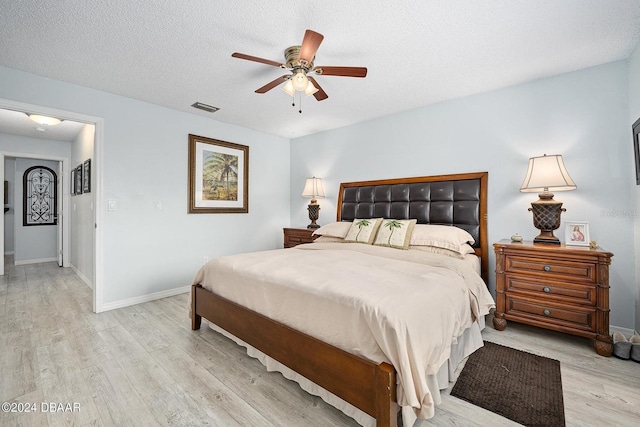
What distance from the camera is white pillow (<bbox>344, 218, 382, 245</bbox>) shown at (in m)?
3.20

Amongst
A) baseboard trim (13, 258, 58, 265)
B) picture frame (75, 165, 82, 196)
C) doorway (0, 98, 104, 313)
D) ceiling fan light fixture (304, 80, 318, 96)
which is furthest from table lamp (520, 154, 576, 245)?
baseboard trim (13, 258, 58, 265)

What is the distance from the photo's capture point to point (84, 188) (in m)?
4.29

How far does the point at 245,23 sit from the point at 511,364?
10.2 ft

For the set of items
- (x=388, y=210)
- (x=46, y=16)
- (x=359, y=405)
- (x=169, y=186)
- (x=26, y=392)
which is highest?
(x=46, y=16)

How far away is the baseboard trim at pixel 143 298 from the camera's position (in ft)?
10.5

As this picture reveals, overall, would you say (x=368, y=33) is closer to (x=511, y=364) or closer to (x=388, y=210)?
(x=388, y=210)

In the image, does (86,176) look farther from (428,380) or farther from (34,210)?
(428,380)

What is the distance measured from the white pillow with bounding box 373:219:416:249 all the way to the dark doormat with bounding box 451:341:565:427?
3.76 feet

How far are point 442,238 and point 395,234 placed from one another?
0.46 meters

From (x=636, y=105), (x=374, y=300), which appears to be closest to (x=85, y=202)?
(x=374, y=300)

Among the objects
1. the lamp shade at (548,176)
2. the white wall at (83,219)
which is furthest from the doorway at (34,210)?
the lamp shade at (548,176)

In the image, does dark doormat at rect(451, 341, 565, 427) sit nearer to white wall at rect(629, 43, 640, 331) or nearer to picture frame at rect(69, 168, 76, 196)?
white wall at rect(629, 43, 640, 331)

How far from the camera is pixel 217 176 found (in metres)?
4.20

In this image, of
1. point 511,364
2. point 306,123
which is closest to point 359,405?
point 511,364
